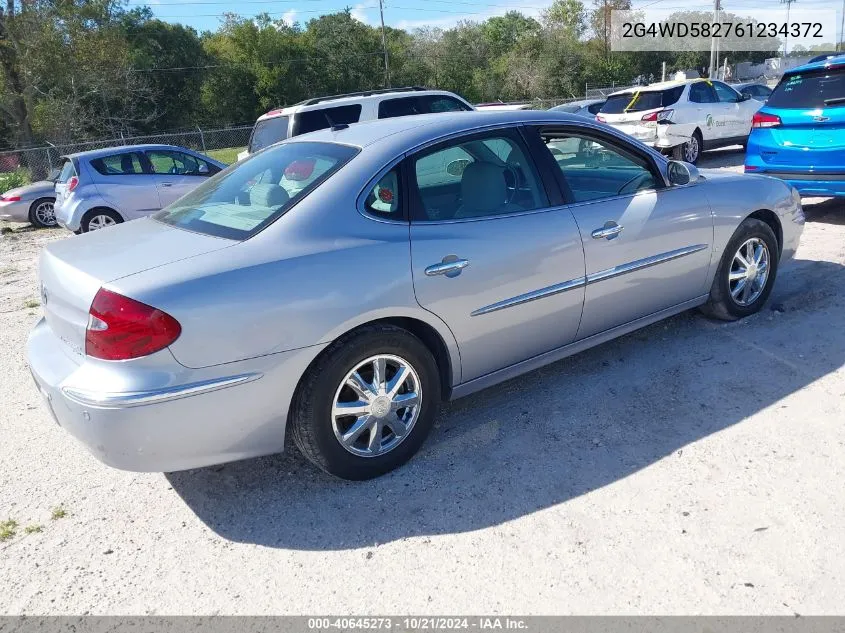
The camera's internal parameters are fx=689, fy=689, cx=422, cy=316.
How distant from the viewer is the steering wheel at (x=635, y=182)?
13.7ft

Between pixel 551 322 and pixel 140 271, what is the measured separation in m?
2.08

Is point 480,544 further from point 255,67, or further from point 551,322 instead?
point 255,67

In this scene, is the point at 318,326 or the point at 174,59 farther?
the point at 174,59

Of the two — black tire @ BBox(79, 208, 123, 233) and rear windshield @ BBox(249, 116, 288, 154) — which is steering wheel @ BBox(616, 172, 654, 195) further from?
→ black tire @ BBox(79, 208, 123, 233)

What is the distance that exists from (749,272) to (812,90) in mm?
3704

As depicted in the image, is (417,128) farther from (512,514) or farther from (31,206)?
(31,206)

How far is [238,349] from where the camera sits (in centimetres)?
275

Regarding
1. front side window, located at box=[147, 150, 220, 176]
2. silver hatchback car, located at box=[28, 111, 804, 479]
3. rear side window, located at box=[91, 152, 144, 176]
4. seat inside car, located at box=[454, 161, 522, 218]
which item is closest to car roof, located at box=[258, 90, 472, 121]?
front side window, located at box=[147, 150, 220, 176]

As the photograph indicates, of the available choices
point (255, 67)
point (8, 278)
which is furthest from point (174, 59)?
point (8, 278)

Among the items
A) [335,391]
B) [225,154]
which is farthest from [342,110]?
[225,154]

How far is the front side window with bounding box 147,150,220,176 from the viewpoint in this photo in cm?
1103

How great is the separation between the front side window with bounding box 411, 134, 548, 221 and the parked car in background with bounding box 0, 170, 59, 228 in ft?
39.4

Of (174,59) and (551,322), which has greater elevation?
(174,59)

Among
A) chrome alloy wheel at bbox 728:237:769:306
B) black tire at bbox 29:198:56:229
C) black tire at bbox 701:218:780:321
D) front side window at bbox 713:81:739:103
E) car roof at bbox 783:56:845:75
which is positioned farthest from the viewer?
front side window at bbox 713:81:739:103
